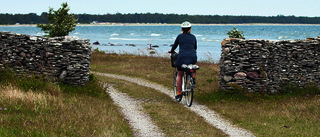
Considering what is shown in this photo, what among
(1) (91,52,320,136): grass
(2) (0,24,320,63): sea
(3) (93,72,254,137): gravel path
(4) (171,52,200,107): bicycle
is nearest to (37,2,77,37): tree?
(2) (0,24,320,63): sea

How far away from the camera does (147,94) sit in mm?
13891

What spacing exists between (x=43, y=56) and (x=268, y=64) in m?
8.95

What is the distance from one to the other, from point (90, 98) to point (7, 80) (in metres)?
3.31

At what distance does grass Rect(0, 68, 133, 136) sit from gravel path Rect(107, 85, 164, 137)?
0.97 feet

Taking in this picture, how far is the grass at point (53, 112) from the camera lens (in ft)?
23.8

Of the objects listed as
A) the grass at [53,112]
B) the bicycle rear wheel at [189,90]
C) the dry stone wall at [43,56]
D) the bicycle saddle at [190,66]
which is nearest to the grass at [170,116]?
the bicycle rear wheel at [189,90]

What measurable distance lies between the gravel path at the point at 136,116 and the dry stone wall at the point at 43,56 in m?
2.00

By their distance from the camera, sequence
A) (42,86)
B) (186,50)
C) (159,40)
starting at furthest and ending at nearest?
(159,40) < (42,86) < (186,50)

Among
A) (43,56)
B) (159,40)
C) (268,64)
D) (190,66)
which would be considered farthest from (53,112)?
(159,40)

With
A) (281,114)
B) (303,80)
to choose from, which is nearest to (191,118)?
(281,114)

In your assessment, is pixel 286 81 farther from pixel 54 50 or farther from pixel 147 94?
pixel 54 50

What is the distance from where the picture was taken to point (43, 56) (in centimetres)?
1241

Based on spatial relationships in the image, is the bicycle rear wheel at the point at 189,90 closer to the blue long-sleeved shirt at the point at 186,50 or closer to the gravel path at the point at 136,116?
the blue long-sleeved shirt at the point at 186,50

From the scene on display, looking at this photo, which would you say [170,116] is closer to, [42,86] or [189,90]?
[189,90]
